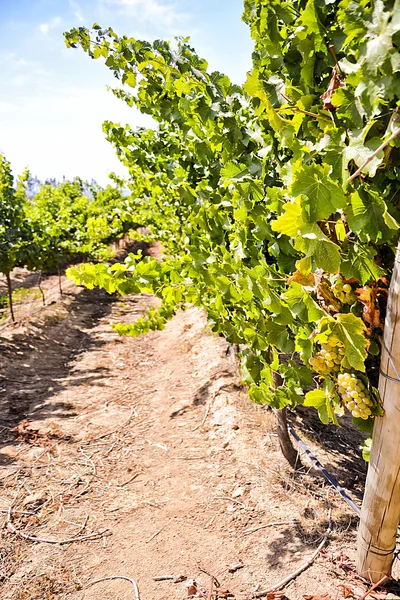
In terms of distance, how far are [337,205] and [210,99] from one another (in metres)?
1.19

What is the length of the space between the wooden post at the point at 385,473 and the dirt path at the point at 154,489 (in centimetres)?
31

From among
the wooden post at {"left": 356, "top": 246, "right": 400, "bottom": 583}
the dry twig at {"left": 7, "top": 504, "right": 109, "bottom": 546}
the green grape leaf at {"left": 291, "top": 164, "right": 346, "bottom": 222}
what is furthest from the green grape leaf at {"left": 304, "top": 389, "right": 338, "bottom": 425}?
the dry twig at {"left": 7, "top": 504, "right": 109, "bottom": 546}

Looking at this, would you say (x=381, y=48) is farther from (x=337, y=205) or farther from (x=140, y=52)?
(x=140, y=52)

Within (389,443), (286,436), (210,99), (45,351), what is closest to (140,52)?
(210,99)

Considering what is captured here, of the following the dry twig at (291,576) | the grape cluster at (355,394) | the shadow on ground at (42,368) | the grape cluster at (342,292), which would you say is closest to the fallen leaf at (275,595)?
the dry twig at (291,576)

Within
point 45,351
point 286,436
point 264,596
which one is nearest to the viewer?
point 264,596

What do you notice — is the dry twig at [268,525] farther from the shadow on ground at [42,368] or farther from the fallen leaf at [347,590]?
the shadow on ground at [42,368]

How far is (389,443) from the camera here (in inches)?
69.6

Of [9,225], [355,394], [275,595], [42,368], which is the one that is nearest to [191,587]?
[275,595]

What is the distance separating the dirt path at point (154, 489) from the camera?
8.31 ft

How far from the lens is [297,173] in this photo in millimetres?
1203

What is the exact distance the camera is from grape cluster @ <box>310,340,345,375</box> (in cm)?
163

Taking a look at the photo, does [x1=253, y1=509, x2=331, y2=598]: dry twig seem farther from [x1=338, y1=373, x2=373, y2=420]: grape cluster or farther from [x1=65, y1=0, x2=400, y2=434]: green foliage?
[x1=338, y1=373, x2=373, y2=420]: grape cluster

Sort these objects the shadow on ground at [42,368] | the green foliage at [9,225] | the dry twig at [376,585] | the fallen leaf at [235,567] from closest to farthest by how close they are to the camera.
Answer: the dry twig at [376,585] < the fallen leaf at [235,567] < the shadow on ground at [42,368] < the green foliage at [9,225]
